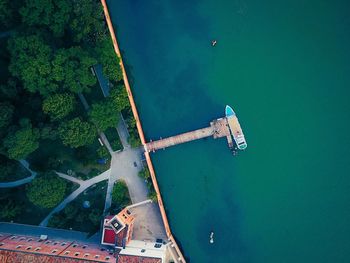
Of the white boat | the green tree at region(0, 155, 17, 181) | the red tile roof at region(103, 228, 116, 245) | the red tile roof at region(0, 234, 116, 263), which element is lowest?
the red tile roof at region(0, 234, 116, 263)

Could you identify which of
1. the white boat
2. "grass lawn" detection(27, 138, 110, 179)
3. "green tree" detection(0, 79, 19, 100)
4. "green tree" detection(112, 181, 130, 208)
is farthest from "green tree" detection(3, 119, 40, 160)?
the white boat

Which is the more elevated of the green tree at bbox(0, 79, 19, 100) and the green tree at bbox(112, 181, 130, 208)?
the green tree at bbox(0, 79, 19, 100)

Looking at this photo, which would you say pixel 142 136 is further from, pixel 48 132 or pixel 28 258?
pixel 28 258

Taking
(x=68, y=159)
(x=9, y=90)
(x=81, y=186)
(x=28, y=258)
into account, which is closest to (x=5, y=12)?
(x=9, y=90)

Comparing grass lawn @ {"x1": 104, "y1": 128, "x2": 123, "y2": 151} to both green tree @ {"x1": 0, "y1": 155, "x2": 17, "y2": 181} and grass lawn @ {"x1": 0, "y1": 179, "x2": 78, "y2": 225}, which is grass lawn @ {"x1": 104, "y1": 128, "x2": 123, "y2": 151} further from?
green tree @ {"x1": 0, "y1": 155, "x2": 17, "y2": 181}

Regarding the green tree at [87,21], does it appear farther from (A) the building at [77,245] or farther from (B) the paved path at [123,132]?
(A) the building at [77,245]

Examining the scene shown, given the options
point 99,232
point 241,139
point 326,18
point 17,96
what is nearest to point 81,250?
point 99,232

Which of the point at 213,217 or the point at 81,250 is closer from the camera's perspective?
the point at 81,250

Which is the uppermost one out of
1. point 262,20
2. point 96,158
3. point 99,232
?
point 262,20

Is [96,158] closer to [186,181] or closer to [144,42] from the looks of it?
[186,181]
